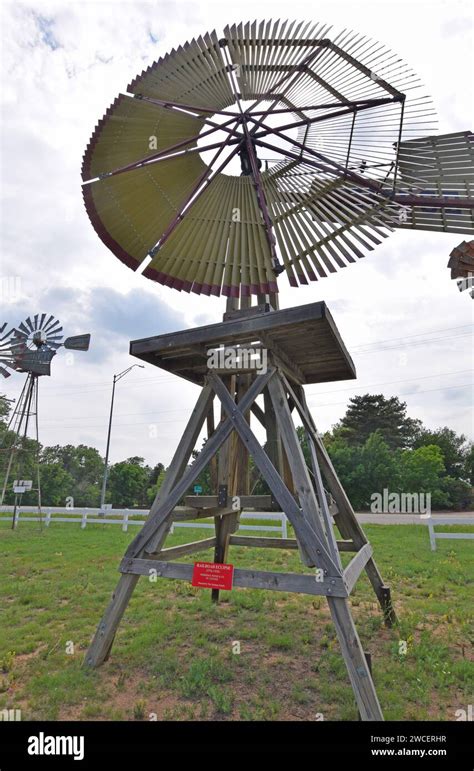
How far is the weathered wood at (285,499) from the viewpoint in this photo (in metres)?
3.47

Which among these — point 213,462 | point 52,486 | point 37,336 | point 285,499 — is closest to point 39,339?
point 37,336

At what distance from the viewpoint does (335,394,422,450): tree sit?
41.4m

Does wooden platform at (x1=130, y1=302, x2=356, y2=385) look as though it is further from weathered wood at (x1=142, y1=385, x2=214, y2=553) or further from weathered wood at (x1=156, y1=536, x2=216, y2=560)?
weathered wood at (x1=156, y1=536, x2=216, y2=560)

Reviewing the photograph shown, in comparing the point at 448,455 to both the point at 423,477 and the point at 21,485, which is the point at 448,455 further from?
the point at 21,485

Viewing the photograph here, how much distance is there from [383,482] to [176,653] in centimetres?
2824

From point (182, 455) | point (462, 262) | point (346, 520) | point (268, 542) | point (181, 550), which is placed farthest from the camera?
point (268, 542)

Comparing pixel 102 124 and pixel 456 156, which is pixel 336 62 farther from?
pixel 102 124

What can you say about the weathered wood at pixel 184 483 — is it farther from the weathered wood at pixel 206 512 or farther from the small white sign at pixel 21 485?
the small white sign at pixel 21 485

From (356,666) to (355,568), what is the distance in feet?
3.39

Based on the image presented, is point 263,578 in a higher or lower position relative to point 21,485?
higher

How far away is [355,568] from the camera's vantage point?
13.3 ft

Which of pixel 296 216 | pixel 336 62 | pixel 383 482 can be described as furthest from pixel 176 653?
pixel 383 482

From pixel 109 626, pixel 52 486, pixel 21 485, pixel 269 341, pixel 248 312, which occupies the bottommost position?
pixel 52 486
